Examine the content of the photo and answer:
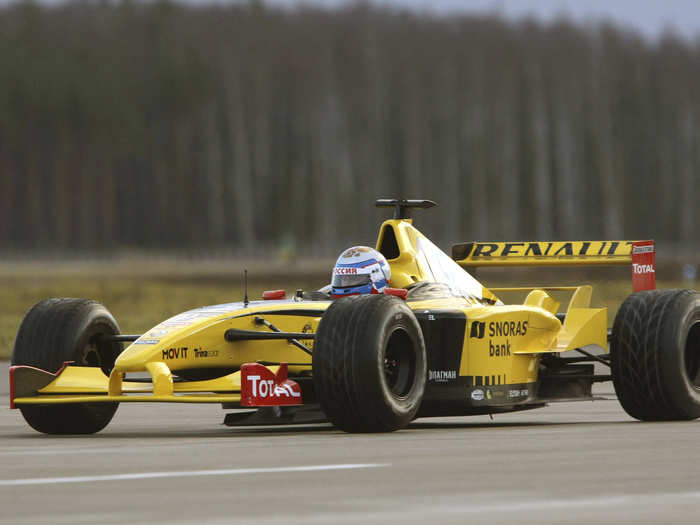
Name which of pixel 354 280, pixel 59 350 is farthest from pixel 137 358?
pixel 354 280

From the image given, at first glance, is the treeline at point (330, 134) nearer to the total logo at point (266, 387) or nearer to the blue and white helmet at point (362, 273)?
the blue and white helmet at point (362, 273)

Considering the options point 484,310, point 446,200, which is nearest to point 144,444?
point 484,310

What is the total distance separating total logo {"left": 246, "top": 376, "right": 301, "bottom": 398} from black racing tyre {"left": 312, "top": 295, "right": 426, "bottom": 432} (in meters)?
0.37

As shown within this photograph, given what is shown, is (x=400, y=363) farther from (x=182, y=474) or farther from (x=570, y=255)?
(x=182, y=474)

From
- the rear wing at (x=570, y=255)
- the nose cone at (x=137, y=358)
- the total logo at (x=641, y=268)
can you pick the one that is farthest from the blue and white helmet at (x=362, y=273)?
the total logo at (x=641, y=268)

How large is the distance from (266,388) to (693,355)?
13.5 feet

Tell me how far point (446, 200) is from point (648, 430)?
9898 cm

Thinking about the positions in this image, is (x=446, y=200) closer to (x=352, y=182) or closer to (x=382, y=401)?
(x=352, y=182)

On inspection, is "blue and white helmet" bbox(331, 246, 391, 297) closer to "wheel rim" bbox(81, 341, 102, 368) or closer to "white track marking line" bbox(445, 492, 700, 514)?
"wheel rim" bbox(81, 341, 102, 368)

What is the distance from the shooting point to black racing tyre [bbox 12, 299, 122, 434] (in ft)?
39.6

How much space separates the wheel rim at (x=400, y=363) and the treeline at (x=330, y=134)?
95686 millimetres

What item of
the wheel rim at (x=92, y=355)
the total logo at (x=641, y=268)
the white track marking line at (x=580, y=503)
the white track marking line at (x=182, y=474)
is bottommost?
the white track marking line at (x=580, y=503)

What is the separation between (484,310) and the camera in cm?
1253

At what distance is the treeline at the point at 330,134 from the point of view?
371 feet
